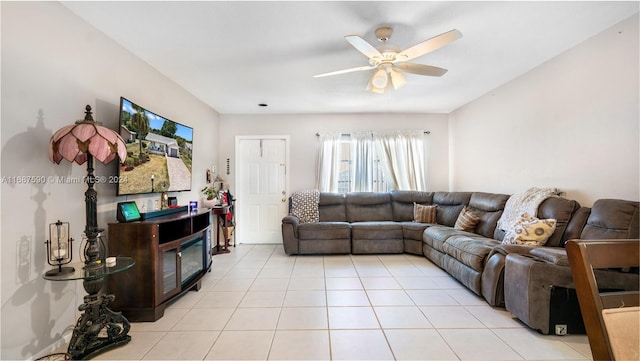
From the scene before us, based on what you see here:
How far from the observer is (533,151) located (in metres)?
3.22

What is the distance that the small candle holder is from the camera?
70.1 inches

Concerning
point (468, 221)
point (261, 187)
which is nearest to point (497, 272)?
point (468, 221)

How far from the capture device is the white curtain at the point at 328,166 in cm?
516

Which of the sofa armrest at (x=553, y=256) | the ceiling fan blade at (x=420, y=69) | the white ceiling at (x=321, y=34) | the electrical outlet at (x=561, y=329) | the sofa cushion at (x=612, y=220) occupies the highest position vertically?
the white ceiling at (x=321, y=34)

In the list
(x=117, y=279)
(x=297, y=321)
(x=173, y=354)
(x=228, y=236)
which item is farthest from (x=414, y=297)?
(x=228, y=236)

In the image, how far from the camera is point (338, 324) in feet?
7.36

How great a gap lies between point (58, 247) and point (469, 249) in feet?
11.6

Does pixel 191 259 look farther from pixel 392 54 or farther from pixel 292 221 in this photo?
pixel 392 54

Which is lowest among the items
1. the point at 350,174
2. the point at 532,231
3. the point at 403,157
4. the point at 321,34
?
the point at 532,231

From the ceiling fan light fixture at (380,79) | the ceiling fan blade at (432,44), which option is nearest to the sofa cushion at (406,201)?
the ceiling fan light fixture at (380,79)

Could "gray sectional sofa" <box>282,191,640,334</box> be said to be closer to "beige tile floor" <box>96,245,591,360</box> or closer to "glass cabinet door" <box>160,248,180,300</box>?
"beige tile floor" <box>96,245,591,360</box>

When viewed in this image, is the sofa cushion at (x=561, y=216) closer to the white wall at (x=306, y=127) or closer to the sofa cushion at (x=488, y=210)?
the sofa cushion at (x=488, y=210)

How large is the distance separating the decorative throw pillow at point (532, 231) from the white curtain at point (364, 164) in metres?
2.69

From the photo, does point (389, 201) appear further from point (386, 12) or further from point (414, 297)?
point (386, 12)
